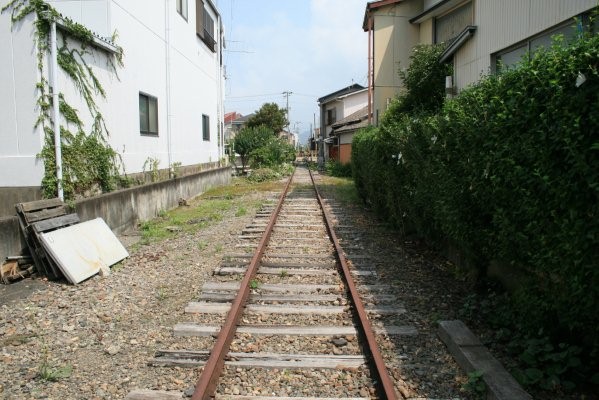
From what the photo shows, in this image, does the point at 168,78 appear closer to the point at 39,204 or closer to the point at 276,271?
the point at 39,204

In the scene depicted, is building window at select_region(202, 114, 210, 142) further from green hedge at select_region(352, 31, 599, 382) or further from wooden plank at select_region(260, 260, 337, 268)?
green hedge at select_region(352, 31, 599, 382)

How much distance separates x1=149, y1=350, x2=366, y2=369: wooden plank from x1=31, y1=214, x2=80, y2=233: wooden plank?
3.61 m

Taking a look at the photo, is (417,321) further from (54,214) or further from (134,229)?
(134,229)

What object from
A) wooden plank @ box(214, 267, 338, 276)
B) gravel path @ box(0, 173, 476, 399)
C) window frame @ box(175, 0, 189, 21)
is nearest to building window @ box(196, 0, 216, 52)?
window frame @ box(175, 0, 189, 21)

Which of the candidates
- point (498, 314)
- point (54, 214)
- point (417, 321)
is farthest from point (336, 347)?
point (54, 214)

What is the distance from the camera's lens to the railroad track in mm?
3967

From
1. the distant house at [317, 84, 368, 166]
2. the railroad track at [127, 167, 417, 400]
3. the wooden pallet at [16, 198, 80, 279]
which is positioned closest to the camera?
the railroad track at [127, 167, 417, 400]

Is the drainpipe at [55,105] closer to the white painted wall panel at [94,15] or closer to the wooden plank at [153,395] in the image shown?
the white painted wall panel at [94,15]

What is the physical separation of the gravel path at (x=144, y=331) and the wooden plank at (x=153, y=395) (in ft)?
0.42

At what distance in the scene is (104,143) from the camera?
34.2 feet

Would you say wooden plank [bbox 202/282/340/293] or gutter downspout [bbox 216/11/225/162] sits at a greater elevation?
gutter downspout [bbox 216/11/225/162]

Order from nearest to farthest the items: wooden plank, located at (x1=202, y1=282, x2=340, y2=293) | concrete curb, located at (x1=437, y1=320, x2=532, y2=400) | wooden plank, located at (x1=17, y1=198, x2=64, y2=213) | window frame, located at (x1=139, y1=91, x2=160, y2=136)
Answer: concrete curb, located at (x1=437, y1=320, x2=532, y2=400), wooden plank, located at (x1=202, y1=282, x2=340, y2=293), wooden plank, located at (x1=17, y1=198, x2=64, y2=213), window frame, located at (x1=139, y1=91, x2=160, y2=136)

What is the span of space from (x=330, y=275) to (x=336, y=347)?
247 cm

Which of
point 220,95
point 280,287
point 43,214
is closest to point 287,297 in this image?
point 280,287
